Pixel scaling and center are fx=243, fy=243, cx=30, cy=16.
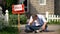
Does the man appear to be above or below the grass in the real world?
above

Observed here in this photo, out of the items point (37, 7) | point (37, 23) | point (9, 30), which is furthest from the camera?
point (37, 7)

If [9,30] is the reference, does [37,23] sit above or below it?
above

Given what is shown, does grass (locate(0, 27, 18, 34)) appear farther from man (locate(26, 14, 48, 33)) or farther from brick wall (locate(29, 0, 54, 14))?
brick wall (locate(29, 0, 54, 14))

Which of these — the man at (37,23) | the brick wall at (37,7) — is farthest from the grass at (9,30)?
the brick wall at (37,7)

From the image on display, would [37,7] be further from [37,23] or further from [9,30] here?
[37,23]

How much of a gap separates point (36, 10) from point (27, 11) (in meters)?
0.88

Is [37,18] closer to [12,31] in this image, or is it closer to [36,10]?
[12,31]

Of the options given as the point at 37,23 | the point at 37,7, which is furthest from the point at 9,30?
the point at 37,7

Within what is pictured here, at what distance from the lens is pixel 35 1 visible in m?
23.5

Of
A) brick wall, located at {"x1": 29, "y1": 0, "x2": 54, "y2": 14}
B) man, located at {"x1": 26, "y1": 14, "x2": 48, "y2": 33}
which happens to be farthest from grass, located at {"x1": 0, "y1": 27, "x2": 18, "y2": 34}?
brick wall, located at {"x1": 29, "y1": 0, "x2": 54, "y2": 14}

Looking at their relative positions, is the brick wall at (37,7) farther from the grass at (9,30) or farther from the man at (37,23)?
the man at (37,23)

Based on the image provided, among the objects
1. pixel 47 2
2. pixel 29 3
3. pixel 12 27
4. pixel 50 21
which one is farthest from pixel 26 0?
pixel 12 27

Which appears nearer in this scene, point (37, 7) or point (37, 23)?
point (37, 23)

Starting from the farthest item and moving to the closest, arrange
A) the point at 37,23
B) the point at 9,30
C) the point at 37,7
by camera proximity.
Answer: the point at 37,7, the point at 9,30, the point at 37,23
